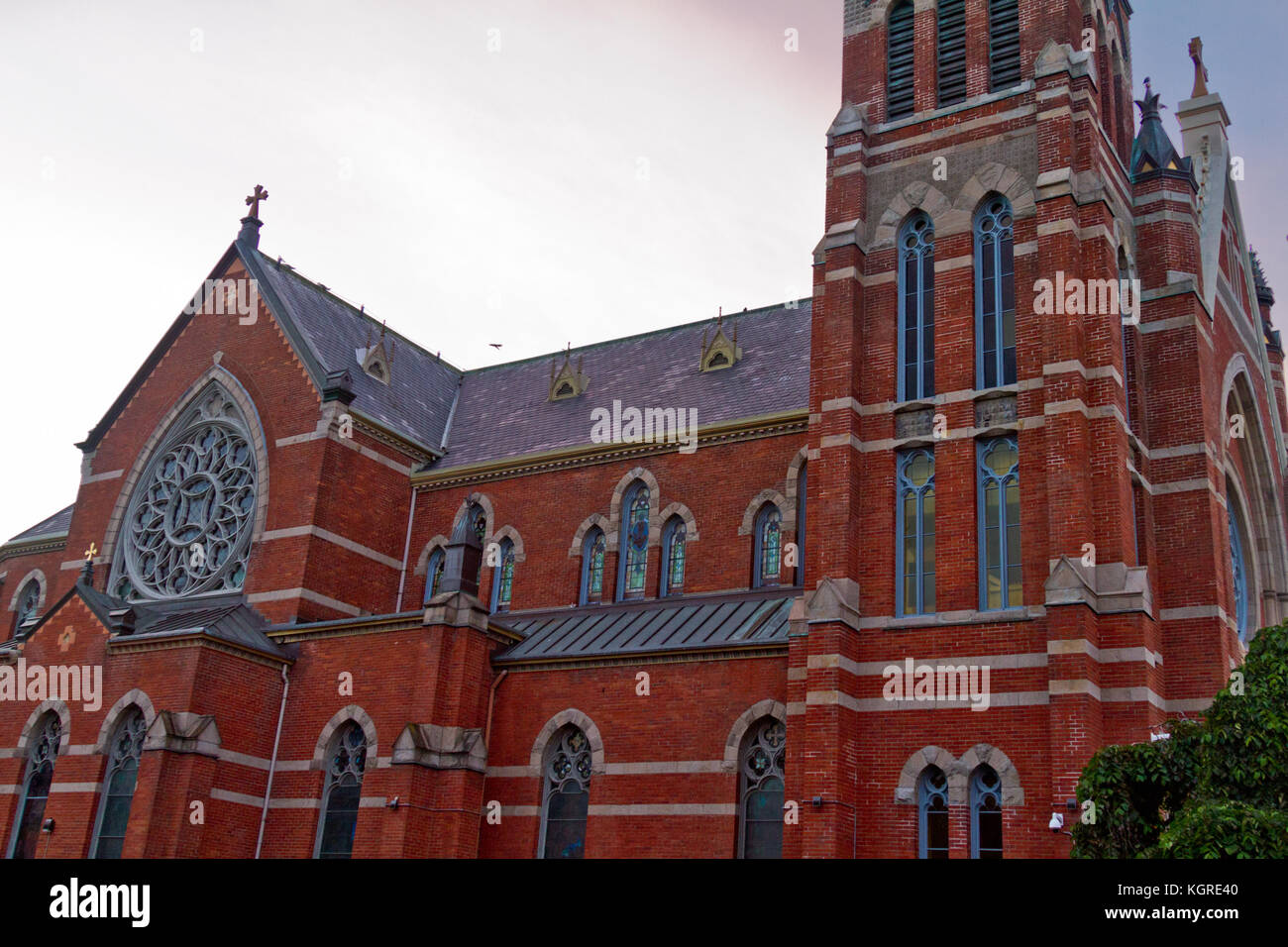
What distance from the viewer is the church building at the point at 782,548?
19.0 meters

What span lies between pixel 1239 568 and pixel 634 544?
1247 cm

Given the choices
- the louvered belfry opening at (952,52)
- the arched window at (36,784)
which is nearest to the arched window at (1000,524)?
the louvered belfry opening at (952,52)

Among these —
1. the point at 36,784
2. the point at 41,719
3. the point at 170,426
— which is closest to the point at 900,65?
the point at 170,426

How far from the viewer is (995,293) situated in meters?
21.0

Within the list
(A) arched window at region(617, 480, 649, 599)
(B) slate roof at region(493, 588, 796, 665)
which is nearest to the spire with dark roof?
(B) slate roof at region(493, 588, 796, 665)

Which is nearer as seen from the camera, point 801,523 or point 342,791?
point 342,791

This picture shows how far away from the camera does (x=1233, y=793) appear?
504 inches

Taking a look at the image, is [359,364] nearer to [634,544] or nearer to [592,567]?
[592,567]

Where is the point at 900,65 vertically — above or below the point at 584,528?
above

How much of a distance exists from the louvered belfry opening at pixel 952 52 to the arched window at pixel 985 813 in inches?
471

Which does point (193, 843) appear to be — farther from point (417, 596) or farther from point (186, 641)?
point (417, 596)

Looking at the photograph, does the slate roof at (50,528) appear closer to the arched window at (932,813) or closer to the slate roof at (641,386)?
the slate roof at (641,386)

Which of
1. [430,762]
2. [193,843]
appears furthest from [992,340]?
[193,843]

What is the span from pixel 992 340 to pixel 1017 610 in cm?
473
